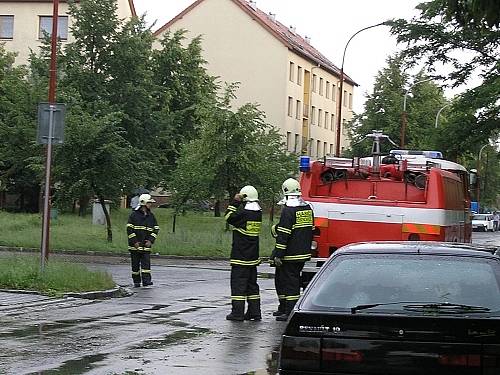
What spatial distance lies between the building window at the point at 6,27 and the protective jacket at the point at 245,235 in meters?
59.2

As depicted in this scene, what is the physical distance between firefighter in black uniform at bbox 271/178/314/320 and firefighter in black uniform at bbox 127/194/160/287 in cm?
596

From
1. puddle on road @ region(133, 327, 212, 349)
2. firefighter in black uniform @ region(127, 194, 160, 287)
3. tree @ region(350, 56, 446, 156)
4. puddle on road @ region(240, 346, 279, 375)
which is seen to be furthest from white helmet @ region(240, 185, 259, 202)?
tree @ region(350, 56, 446, 156)

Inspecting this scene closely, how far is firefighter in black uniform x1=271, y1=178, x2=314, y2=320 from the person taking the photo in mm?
13797

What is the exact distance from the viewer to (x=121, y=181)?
3023 cm

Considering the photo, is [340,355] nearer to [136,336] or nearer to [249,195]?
[136,336]

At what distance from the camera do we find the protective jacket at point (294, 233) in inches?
543

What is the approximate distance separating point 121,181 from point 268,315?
15996 millimetres

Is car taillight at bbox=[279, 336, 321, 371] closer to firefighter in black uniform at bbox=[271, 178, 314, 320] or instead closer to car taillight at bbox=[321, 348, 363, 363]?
car taillight at bbox=[321, 348, 363, 363]

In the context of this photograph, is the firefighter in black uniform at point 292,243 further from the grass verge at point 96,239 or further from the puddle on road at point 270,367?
the grass verge at point 96,239

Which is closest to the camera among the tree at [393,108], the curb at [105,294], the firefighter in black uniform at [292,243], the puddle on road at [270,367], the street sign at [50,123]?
the puddle on road at [270,367]

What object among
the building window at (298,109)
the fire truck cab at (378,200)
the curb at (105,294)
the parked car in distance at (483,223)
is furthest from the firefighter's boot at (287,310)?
the building window at (298,109)

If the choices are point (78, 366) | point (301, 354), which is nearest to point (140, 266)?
point (78, 366)

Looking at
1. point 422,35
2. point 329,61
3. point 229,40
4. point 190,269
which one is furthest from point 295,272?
point 329,61

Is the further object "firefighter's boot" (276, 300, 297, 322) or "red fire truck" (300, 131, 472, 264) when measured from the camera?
"red fire truck" (300, 131, 472, 264)
